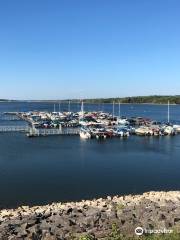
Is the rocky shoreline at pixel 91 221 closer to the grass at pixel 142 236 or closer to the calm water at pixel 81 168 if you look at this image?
the grass at pixel 142 236

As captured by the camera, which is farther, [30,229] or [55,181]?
[55,181]

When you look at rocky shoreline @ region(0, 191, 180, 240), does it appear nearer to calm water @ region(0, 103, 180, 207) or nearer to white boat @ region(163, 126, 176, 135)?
calm water @ region(0, 103, 180, 207)

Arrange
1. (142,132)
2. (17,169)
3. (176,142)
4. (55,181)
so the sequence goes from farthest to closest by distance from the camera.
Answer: (142,132) < (176,142) < (17,169) < (55,181)

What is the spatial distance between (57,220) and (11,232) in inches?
96.1

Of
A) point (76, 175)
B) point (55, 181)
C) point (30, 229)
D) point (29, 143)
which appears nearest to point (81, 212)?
point (30, 229)

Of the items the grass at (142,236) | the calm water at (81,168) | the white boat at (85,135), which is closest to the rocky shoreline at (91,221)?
the grass at (142,236)

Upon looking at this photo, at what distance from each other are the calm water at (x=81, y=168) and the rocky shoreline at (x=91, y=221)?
21.3 feet

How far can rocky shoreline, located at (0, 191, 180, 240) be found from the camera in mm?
17000

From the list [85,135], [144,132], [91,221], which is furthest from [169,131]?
[91,221]

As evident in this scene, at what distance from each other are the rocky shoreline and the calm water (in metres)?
6.50

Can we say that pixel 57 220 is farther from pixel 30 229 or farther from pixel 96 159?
pixel 96 159

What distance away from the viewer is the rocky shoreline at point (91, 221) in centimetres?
1700

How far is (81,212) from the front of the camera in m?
20.6

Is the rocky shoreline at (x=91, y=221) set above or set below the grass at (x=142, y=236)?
below
